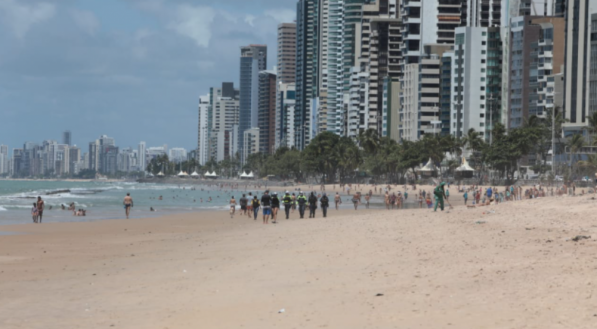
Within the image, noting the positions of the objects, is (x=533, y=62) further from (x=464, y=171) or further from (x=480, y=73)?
(x=464, y=171)

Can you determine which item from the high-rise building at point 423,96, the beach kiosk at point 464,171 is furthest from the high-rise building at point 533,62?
the high-rise building at point 423,96

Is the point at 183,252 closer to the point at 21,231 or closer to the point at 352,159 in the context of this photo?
the point at 21,231

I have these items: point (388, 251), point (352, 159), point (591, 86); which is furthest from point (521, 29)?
point (388, 251)

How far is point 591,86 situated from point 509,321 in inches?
4471

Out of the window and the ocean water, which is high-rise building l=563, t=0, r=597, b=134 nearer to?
the window

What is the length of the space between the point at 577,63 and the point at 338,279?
369 ft

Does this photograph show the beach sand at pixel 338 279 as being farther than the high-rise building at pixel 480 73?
No

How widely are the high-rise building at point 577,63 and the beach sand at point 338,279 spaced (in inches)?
3836

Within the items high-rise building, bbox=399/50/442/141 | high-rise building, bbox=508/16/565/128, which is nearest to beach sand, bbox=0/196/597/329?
high-rise building, bbox=508/16/565/128

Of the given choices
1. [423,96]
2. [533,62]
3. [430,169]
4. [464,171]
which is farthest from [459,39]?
[464,171]

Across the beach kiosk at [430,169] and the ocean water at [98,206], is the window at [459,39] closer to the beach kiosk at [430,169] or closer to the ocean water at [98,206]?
the beach kiosk at [430,169]

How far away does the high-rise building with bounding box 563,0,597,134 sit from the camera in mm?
118125

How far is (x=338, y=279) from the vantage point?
15.8 meters

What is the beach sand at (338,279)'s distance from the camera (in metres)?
12.2
